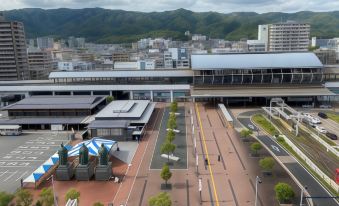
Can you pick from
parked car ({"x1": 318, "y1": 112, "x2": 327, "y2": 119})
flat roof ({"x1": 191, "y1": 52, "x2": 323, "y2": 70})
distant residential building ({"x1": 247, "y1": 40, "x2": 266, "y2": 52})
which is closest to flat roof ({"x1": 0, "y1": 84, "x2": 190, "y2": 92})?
flat roof ({"x1": 191, "y1": 52, "x2": 323, "y2": 70})

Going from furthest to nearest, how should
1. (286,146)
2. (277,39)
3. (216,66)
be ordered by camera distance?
(277,39), (216,66), (286,146)

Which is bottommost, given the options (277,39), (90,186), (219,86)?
(90,186)

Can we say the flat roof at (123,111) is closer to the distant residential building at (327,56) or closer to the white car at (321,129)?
the white car at (321,129)

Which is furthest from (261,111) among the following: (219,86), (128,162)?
(128,162)

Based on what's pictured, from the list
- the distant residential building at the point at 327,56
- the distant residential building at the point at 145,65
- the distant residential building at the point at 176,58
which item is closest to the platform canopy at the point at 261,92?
the distant residential building at the point at 145,65

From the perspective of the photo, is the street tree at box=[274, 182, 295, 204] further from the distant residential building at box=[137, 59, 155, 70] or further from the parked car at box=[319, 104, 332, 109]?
the distant residential building at box=[137, 59, 155, 70]

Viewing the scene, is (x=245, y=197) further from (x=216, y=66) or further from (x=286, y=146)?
(x=216, y=66)
